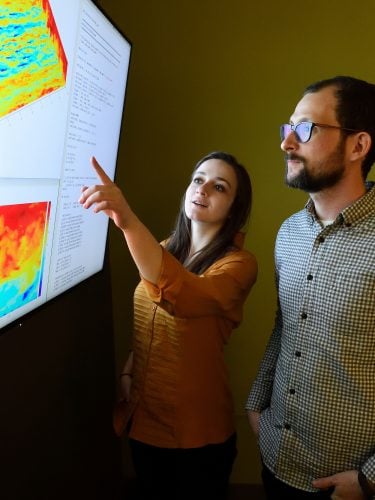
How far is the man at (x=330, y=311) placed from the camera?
1.26 meters

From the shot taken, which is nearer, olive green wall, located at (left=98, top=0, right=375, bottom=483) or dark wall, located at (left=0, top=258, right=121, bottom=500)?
dark wall, located at (left=0, top=258, right=121, bottom=500)

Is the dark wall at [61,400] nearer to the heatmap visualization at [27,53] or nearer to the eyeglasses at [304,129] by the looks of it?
the heatmap visualization at [27,53]

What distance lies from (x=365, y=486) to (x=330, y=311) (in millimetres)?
440

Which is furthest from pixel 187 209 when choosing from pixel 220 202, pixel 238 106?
pixel 238 106

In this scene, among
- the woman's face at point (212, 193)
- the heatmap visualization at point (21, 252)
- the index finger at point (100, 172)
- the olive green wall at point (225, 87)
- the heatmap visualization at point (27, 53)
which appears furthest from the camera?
the olive green wall at point (225, 87)

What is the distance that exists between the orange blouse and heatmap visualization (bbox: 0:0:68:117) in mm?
644

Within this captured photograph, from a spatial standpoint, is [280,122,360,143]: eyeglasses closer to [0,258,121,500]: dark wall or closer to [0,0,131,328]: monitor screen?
[0,0,131,328]: monitor screen

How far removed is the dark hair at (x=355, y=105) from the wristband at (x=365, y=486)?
805 mm

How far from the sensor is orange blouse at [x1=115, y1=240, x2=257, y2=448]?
4.86 feet

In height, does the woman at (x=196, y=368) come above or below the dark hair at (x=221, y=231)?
below

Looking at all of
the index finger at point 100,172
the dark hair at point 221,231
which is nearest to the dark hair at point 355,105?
the dark hair at point 221,231

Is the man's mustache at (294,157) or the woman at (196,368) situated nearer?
the man's mustache at (294,157)

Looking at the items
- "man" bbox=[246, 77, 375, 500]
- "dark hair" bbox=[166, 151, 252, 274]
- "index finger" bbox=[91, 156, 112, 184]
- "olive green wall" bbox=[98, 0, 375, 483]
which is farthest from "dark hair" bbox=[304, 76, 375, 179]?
"olive green wall" bbox=[98, 0, 375, 483]

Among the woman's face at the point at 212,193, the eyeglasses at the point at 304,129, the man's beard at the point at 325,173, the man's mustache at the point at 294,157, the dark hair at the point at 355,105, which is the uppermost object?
the dark hair at the point at 355,105
